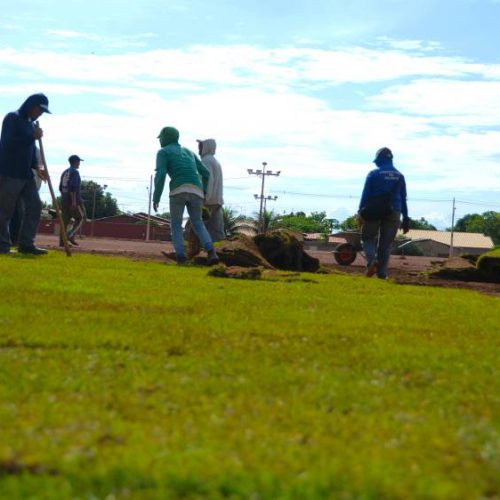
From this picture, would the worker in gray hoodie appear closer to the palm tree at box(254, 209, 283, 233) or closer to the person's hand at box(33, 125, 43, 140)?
the person's hand at box(33, 125, 43, 140)

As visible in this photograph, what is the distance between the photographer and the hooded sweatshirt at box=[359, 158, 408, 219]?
13.4m

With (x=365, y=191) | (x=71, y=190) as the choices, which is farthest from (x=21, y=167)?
(x=71, y=190)

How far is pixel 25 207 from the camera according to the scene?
13430mm

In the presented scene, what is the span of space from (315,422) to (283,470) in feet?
2.08

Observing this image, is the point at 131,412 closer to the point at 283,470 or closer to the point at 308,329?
the point at 283,470

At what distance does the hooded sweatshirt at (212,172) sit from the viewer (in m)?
15.4

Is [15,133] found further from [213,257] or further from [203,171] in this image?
[213,257]

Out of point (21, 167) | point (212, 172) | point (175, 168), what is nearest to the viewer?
point (21, 167)

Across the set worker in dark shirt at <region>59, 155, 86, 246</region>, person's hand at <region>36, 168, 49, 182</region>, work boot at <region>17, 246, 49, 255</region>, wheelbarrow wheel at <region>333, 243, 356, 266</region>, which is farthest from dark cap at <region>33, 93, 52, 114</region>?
wheelbarrow wheel at <region>333, 243, 356, 266</region>

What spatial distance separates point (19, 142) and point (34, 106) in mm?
598

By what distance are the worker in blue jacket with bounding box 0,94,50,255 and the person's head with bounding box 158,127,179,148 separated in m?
1.75

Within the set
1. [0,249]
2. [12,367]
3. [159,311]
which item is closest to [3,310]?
[159,311]

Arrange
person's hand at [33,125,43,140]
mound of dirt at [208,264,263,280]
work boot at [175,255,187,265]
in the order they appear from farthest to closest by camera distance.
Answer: work boot at [175,255,187,265] < person's hand at [33,125,43,140] < mound of dirt at [208,264,263,280]

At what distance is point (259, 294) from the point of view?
328 inches
